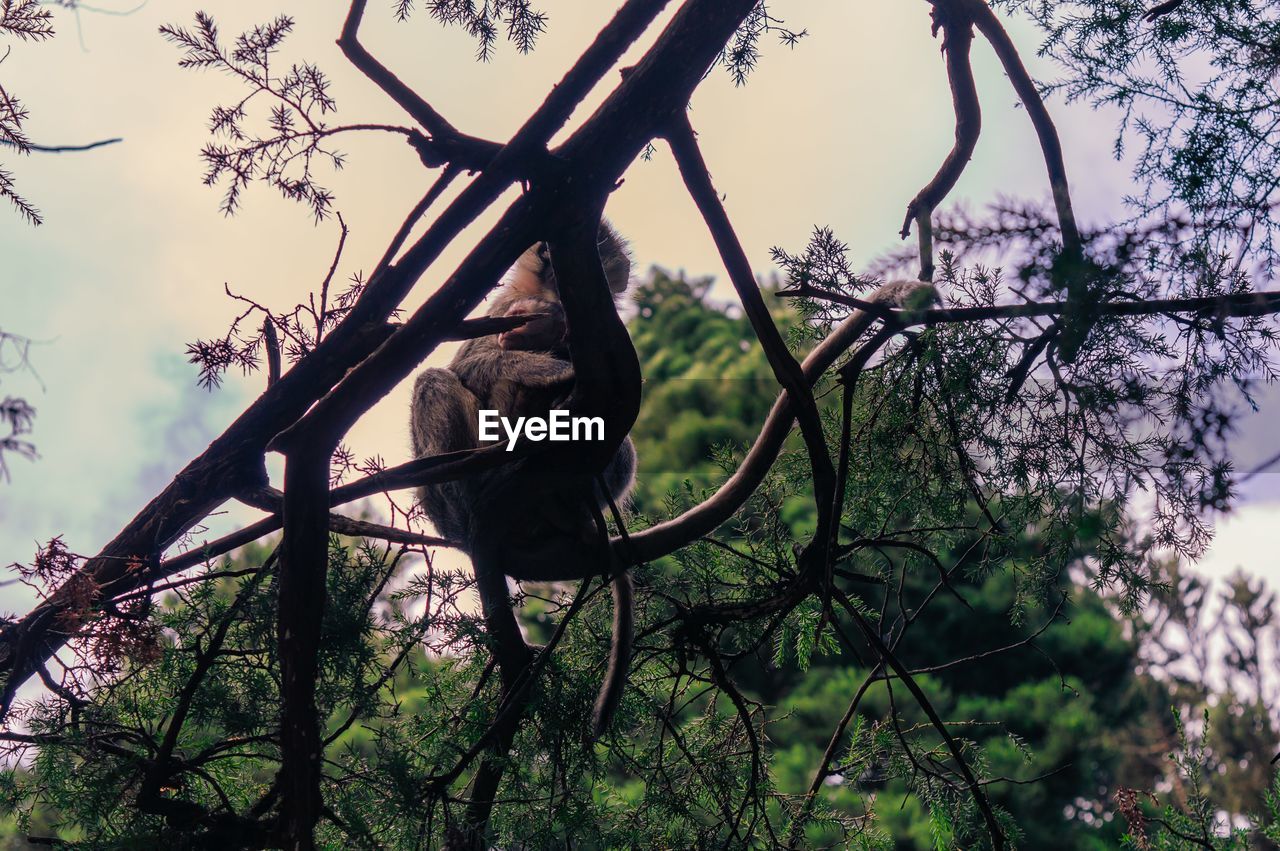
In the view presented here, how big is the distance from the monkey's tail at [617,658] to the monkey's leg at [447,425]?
62cm

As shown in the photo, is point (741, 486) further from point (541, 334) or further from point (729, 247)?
point (541, 334)

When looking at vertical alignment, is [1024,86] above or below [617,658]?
above

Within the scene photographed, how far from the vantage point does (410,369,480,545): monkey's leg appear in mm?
3360

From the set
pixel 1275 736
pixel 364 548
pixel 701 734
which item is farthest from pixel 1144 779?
pixel 364 548

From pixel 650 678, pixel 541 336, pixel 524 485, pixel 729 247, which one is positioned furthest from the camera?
pixel 541 336

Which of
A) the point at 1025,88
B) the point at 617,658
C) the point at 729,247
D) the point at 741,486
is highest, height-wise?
the point at 1025,88

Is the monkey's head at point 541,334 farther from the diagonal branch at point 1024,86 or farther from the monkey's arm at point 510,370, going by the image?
the diagonal branch at point 1024,86

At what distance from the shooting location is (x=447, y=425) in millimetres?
3367

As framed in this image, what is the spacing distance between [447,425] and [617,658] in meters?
0.97

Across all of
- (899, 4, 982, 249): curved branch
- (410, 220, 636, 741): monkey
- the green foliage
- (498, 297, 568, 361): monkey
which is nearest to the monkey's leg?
(410, 220, 636, 741): monkey

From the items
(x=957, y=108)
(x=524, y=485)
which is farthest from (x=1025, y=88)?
(x=524, y=485)

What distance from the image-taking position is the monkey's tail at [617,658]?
2.74 meters

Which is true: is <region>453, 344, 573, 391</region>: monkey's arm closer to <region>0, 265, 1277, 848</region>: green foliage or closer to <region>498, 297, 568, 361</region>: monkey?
<region>498, 297, 568, 361</region>: monkey

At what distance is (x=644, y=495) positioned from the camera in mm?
12562
